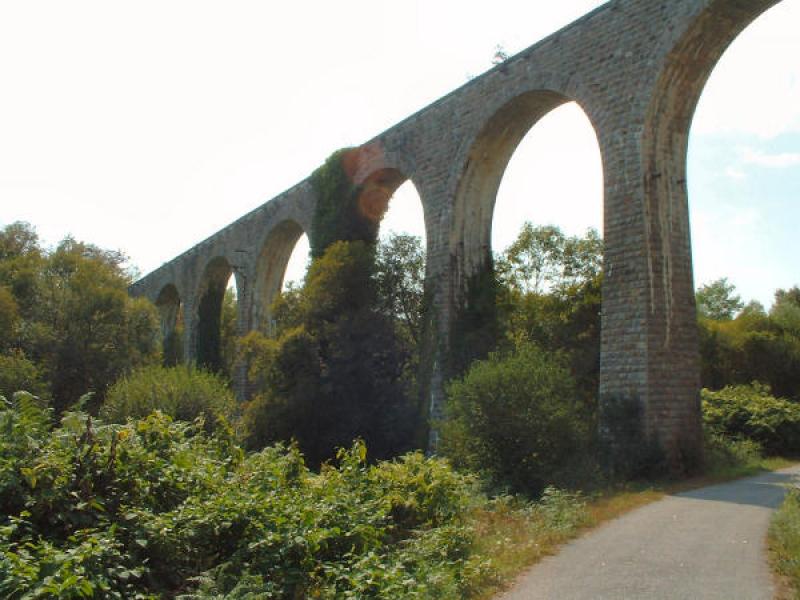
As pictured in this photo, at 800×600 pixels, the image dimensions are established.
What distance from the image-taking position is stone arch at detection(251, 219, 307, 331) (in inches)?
1001

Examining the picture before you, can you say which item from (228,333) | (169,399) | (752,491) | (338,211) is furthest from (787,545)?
(228,333)

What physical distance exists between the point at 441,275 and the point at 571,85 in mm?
4793

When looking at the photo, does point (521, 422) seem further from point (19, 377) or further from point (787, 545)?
point (19, 377)

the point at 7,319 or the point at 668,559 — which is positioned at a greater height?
the point at 7,319

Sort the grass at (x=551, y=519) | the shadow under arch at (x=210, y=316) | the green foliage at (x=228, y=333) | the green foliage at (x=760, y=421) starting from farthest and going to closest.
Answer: the green foliage at (x=228, y=333) < the shadow under arch at (x=210, y=316) < the green foliage at (x=760, y=421) < the grass at (x=551, y=519)

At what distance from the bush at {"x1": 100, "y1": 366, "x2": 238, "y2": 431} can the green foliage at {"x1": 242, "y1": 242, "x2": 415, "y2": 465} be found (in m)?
1.74

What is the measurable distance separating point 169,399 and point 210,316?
12892mm

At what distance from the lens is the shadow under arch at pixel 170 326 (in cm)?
3659

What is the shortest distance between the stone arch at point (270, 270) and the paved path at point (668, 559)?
18.6 metres

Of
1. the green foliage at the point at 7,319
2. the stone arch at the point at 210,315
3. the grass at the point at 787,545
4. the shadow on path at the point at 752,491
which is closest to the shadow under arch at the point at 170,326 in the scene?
the stone arch at the point at 210,315

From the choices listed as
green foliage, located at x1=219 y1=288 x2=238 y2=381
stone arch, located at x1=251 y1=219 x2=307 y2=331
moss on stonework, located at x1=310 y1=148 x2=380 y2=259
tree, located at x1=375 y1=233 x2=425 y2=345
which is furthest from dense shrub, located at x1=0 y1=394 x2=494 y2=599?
green foliage, located at x1=219 y1=288 x2=238 y2=381

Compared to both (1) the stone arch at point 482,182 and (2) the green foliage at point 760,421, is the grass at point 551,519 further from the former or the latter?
(1) the stone arch at point 482,182

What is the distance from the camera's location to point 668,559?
6172mm

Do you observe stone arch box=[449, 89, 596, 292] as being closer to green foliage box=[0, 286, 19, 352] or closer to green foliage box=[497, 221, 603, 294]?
green foliage box=[497, 221, 603, 294]
